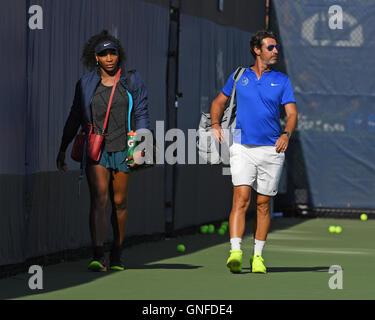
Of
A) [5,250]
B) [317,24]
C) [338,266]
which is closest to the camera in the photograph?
[5,250]

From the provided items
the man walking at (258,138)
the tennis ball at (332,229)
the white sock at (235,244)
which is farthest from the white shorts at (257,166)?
the tennis ball at (332,229)

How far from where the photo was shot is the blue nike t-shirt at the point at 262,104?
9.98 metres

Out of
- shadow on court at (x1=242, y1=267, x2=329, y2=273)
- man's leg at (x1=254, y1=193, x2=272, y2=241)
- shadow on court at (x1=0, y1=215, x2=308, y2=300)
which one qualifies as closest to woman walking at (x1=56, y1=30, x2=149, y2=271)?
shadow on court at (x1=0, y1=215, x2=308, y2=300)

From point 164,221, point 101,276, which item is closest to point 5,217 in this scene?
point 101,276

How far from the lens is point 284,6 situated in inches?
723

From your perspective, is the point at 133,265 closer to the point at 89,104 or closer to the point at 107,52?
the point at 89,104

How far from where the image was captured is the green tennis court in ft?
28.6

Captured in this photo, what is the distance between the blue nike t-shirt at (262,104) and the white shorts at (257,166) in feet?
0.25

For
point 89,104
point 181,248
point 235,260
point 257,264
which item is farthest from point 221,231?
point 89,104

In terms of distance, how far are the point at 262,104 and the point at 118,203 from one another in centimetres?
164

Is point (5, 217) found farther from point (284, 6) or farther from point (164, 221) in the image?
point (284, 6)

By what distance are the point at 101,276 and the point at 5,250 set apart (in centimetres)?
91

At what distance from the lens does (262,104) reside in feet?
32.8

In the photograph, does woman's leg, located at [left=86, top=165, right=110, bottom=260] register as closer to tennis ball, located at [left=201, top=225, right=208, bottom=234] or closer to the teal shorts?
the teal shorts
